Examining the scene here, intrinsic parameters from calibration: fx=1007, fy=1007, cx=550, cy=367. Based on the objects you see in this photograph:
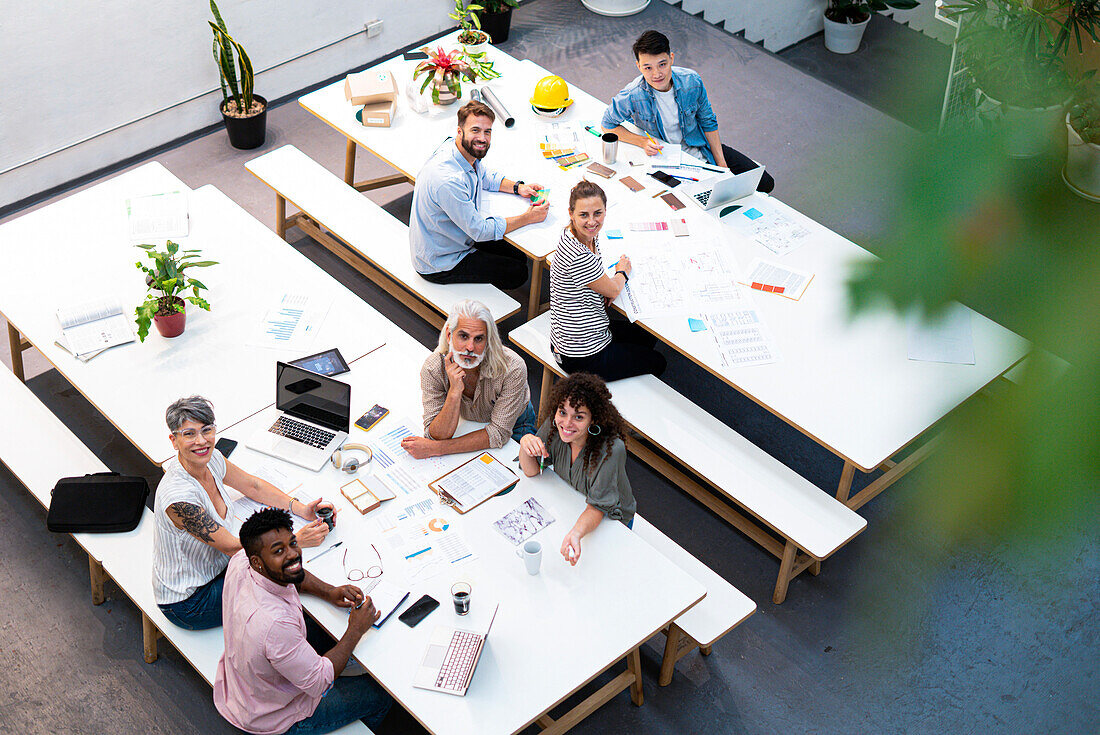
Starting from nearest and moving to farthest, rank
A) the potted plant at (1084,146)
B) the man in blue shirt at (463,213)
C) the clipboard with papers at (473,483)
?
the potted plant at (1084,146) < the clipboard with papers at (473,483) < the man in blue shirt at (463,213)

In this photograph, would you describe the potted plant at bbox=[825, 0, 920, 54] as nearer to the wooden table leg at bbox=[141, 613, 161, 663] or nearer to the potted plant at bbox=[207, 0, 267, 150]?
the potted plant at bbox=[207, 0, 267, 150]

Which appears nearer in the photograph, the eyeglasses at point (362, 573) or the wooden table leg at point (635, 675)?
the eyeglasses at point (362, 573)

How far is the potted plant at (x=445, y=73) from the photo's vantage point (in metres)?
5.44

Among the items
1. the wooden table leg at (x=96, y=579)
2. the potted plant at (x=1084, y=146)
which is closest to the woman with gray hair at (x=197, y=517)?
the wooden table leg at (x=96, y=579)

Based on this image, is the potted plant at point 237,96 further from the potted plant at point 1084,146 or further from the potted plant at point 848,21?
the potted plant at point 1084,146

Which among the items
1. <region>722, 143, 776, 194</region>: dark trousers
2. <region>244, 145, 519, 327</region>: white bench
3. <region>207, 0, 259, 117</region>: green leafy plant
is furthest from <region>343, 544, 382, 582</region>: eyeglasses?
<region>207, 0, 259, 117</region>: green leafy plant

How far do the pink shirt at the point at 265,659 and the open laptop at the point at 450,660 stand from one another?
0.99ft

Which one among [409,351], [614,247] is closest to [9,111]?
[409,351]

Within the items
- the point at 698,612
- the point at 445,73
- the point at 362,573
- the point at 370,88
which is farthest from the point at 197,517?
the point at 445,73

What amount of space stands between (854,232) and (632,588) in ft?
8.90

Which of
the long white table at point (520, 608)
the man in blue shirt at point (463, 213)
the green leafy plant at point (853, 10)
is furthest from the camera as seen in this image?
the green leafy plant at point (853, 10)

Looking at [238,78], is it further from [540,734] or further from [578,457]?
[540,734]

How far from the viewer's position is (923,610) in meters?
4.02

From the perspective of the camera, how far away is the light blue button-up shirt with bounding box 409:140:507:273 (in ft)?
15.2
